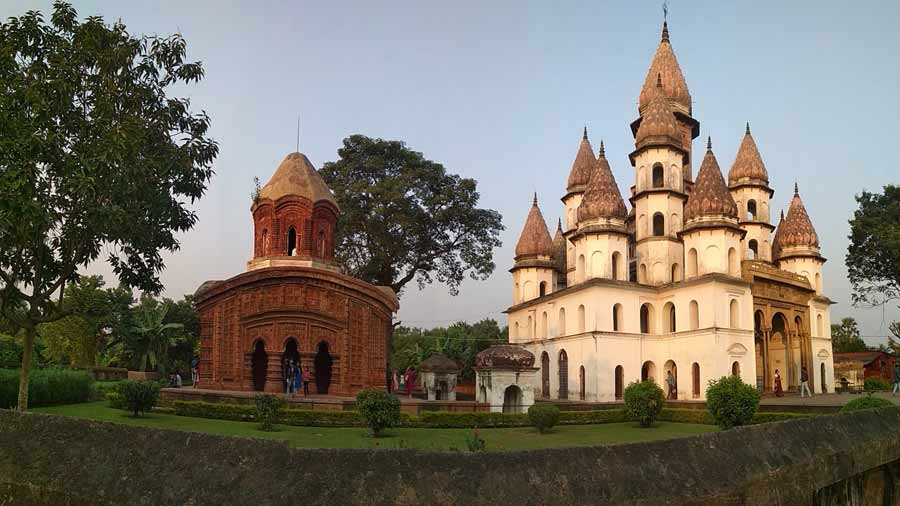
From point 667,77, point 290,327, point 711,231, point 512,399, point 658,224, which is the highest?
point 667,77

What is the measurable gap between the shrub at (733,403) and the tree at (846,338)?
4614cm

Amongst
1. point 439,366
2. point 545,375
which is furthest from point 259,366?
point 545,375

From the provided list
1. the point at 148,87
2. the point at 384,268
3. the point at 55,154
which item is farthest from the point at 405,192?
the point at 55,154

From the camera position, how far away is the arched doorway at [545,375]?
35031 mm

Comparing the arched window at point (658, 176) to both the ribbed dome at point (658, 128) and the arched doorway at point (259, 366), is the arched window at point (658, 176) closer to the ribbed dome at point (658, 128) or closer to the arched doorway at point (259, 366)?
the ribbed dome at point (658, 128)

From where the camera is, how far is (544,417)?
17.6 metres

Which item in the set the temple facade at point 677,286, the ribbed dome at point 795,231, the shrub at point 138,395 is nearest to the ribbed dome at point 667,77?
the temple facade at point 677,286

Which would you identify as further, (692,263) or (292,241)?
(692,263)

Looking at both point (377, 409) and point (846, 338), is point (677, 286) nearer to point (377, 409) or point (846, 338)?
point (377, 409)

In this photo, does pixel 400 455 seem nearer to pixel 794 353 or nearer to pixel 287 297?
pixel 287 297

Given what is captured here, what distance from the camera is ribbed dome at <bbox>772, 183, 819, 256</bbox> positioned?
3694 centimetres

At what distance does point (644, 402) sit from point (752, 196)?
23.7 m

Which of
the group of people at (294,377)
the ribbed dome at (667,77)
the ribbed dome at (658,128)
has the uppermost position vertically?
the ribbed dome at (667,77)

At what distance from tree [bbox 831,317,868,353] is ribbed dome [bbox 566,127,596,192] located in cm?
3068
